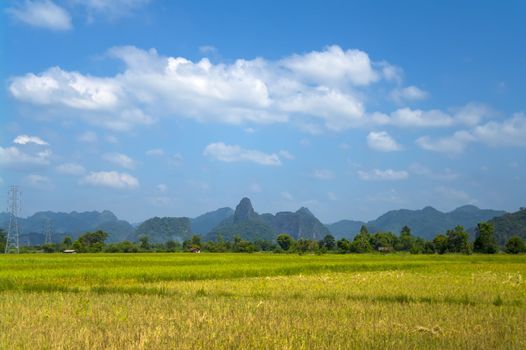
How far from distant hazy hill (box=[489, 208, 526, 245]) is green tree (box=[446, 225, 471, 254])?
7569 centimetres

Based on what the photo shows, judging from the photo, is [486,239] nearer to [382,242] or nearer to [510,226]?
[382,242]

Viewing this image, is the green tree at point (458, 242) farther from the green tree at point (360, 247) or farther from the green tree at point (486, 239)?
the green tree at point (360, 247)

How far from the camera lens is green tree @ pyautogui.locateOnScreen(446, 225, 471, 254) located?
82.2 metres

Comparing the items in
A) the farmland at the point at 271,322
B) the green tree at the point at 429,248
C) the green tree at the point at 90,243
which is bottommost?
the green tree at the point at 429,248

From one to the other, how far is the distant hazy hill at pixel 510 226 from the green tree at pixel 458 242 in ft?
248

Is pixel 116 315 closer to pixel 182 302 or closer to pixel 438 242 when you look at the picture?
pixel 182 302

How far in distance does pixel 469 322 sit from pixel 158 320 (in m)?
5.77

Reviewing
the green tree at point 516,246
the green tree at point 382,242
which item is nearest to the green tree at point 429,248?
the green tree at point 382,242

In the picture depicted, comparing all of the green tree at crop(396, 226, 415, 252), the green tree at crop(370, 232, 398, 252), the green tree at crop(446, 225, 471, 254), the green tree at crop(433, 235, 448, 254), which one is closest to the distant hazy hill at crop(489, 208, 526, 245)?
the green tree at crop(396, 226, 415, 252)

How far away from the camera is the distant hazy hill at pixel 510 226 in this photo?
14944cm

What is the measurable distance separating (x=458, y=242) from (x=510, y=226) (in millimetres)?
84280

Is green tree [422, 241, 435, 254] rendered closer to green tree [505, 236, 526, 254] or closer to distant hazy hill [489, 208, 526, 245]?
green tree [505, 236, 526, 254]

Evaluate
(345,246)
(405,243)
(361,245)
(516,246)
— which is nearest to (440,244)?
(516,246)

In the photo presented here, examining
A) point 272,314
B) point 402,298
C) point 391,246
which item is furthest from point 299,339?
point 391,246
